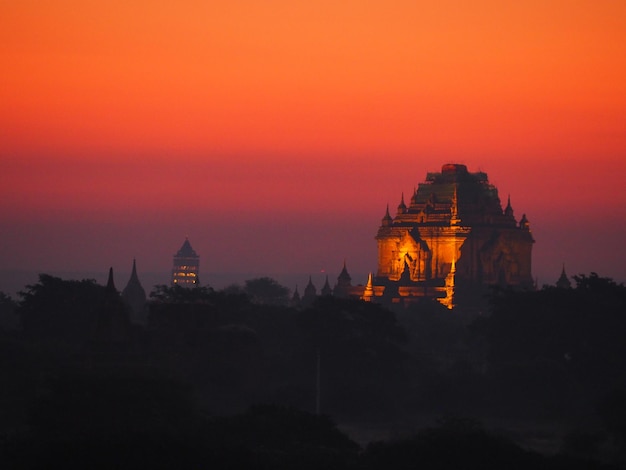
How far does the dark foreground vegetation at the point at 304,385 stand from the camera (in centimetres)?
7612

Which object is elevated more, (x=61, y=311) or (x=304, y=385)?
(x=61, y=311)

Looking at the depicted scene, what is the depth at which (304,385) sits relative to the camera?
11238 centimetres

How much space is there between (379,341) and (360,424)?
1691 centimetres

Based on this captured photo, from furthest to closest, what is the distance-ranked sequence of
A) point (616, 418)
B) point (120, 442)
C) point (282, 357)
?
point (282, 357) → point (616, 418) → point (120, 442)

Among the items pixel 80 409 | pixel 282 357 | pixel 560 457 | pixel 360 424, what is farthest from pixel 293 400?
pixel 560 457

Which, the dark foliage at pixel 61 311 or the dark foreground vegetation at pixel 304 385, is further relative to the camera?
the dark foliage at pixel 61 311

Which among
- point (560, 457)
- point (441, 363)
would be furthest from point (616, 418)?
point (441, 363)

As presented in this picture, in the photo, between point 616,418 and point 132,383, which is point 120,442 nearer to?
point 132,383

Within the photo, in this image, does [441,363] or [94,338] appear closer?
[94,338]

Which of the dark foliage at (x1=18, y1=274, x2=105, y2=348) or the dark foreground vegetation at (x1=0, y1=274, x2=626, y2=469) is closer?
the dark foreground vegetation at (x1=0, y1=274, x2=626, y2=469)

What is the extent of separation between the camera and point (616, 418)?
92.2 metres

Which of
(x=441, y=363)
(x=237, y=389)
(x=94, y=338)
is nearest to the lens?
(x=94, y=338)

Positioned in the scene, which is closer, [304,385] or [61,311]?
[304,385]

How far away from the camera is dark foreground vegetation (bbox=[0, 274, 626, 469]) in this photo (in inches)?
2997
